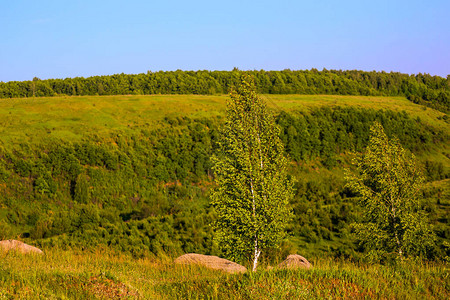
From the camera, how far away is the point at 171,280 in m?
10.3

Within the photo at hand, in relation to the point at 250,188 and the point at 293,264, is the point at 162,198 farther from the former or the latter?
the point at 293,264

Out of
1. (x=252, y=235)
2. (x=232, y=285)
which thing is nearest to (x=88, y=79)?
(x=252, y=235)

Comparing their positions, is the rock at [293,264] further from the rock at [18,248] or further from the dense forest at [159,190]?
the rock at [18,248]

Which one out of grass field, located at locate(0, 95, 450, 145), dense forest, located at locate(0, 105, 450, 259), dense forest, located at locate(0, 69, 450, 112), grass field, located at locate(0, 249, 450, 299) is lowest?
dense forest, located at locate(0, 105, 450, 259)

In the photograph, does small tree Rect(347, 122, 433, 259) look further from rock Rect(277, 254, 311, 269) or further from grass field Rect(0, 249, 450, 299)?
grass field Rect(0, 249, 450, 299)

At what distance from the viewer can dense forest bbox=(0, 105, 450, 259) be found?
33719 millimetres

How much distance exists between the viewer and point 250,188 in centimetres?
2016

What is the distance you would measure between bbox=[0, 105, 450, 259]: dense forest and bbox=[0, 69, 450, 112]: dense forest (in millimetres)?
41082

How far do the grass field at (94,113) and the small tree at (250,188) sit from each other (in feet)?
151

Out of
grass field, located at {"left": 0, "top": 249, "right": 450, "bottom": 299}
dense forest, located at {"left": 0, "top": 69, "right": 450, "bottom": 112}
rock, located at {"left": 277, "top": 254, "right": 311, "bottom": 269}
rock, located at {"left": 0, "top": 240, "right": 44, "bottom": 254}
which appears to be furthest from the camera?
dense forest, located at {"left": 0, "top": 69, "right": 450, "bottom": 112}

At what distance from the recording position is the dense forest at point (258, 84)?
113 meters

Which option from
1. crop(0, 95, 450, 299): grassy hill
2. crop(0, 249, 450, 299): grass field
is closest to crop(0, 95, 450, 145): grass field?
crop(0, 95, 450, 299): grassy hill

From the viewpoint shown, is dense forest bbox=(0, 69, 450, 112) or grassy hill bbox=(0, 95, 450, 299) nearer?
grassy hill bbox=(0, 95, 450, 299)

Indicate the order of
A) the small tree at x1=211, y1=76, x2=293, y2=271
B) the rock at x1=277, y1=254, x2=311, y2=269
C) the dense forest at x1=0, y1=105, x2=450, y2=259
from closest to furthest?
the rock at x1=277, y1=254, x2=311, y2=269 < the small tree at x1=211, y1=76, x2=293, y2=271 < the dense forest at x1=0, y1=105, x2=450, y2=259
